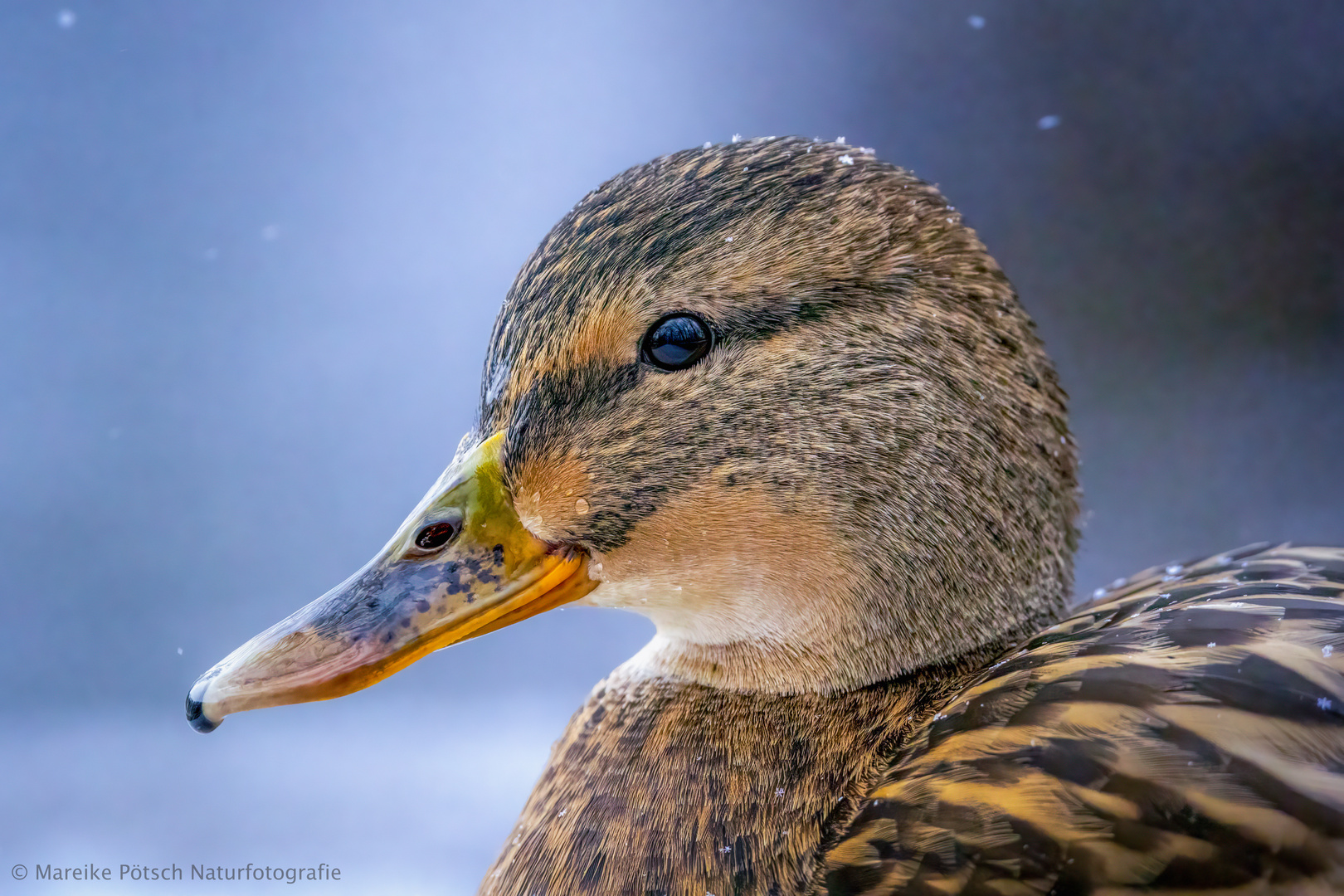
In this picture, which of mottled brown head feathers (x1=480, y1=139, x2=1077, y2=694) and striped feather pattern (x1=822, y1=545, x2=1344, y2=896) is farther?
mottled brown head feathers (x1=480, y1=139, x2=1077, y2=694)

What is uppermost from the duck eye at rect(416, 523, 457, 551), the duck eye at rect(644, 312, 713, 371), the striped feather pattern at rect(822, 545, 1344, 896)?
the duck eye at rect(644, 312, 713, 371)

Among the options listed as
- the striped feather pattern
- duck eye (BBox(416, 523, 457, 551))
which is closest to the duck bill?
duck eye (BBox(416, 523, 457, 551))

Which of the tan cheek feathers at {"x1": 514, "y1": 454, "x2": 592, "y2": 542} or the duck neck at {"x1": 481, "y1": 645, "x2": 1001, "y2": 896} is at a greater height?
the tan cheek feathers at {"x1": 514, "y1": 454, "x2": 592, "y2": 542}

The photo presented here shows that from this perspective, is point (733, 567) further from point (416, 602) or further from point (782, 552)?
point (416, 602)

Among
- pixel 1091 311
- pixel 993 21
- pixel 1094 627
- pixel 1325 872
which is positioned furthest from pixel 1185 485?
pixel 1325 872

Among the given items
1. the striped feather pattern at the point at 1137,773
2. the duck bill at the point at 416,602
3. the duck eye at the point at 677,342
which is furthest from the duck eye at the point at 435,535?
the striped feather pattern at the point at 1137,773

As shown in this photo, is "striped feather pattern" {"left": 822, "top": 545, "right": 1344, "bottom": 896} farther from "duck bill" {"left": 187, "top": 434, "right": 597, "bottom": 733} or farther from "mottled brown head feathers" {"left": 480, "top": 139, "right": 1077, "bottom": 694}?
"duck bill" {"left": 187, "top": 434, "right": 597, "bottom": 733}
